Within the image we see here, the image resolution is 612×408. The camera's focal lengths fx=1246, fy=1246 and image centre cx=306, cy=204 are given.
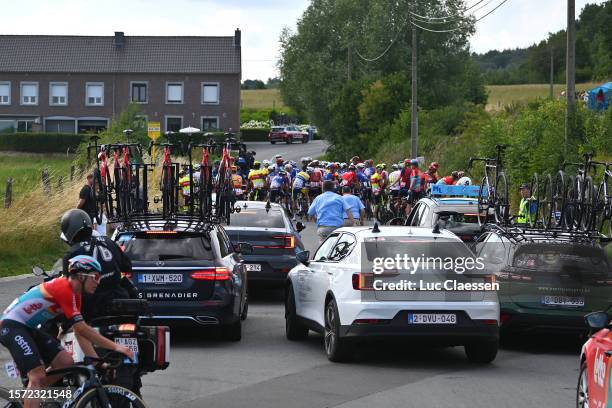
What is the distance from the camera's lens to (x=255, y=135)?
384 ft

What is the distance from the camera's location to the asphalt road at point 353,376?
36.4 ft

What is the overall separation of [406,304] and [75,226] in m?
4.41

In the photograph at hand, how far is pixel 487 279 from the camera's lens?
13023 millimetres

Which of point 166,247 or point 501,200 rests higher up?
point 501,200

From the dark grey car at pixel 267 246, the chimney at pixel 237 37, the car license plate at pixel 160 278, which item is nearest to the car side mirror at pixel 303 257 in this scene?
the car license plate at pixel 160 278

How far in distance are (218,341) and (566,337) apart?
4.62m

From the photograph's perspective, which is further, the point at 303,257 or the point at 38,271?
the point at 303,257

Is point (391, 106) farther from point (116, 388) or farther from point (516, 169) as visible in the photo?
point (116, 388)

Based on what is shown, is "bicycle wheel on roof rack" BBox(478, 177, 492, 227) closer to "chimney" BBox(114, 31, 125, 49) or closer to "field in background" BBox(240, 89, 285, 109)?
"chimney" BBox(114, 31, 125, 49)

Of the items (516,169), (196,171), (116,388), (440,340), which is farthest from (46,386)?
(516,169)

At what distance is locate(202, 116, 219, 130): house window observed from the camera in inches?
3774

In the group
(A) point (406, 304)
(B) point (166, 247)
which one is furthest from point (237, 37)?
(A) point (406, 304)

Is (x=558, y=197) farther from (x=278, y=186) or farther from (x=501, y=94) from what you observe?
(x=501, y=94)

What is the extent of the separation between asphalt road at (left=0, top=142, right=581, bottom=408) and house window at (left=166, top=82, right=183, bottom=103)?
80251 mm
